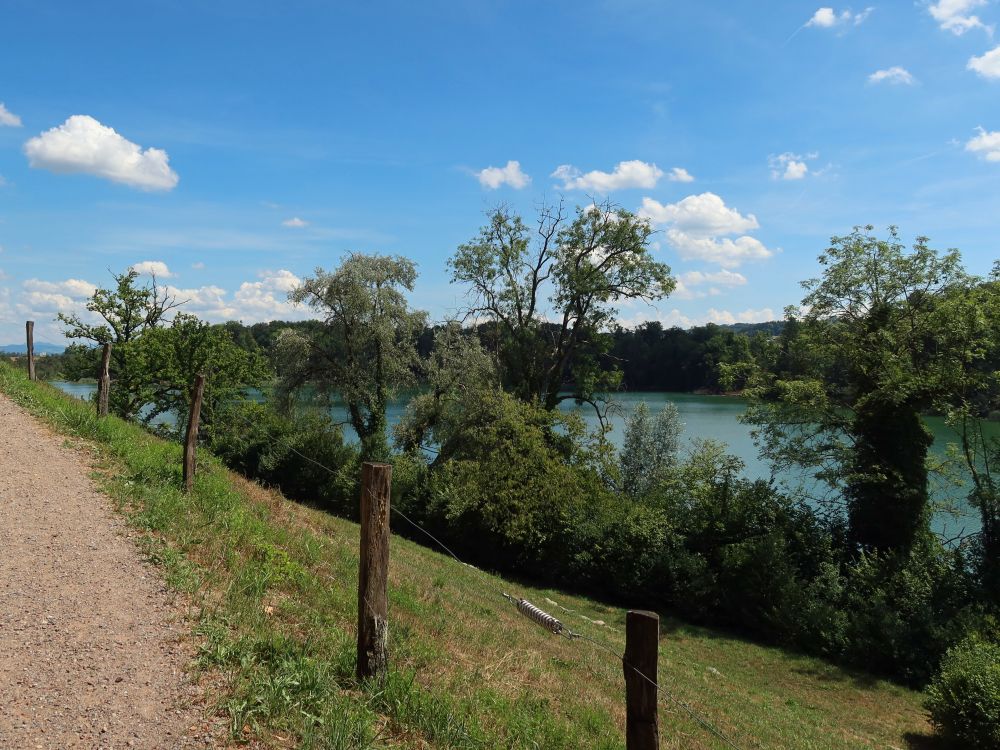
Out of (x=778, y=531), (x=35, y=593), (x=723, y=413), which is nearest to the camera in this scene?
(x=35, y=593)

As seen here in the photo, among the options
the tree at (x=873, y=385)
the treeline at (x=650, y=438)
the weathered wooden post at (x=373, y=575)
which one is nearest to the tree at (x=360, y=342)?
the treeline at (x=650, y=438)

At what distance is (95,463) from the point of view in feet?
34.3

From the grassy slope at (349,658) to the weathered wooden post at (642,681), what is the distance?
4.43 feet

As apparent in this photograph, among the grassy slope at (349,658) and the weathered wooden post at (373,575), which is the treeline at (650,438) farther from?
the weathered wooden post at (373,575)

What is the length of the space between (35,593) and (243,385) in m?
31.7

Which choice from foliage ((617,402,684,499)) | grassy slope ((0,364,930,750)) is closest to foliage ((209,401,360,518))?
foliage ((617,402,684,499))

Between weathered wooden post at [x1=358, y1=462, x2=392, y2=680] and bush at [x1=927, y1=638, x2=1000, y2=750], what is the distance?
39.4ft

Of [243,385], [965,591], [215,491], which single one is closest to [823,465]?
[965,591]

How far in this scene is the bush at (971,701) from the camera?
11750mm

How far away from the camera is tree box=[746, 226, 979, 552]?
21609mm

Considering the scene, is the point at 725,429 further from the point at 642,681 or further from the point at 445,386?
the point at 642,681

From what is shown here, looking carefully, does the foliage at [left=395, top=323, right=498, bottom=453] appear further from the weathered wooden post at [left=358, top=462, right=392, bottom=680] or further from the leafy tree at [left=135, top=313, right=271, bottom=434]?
the weathered wooden post at [left=358, top=462, right=392, bottom=680]

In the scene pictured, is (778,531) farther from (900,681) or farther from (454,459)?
(454,459)

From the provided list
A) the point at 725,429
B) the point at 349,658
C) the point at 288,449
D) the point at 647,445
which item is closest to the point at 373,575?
the point at 349,658
